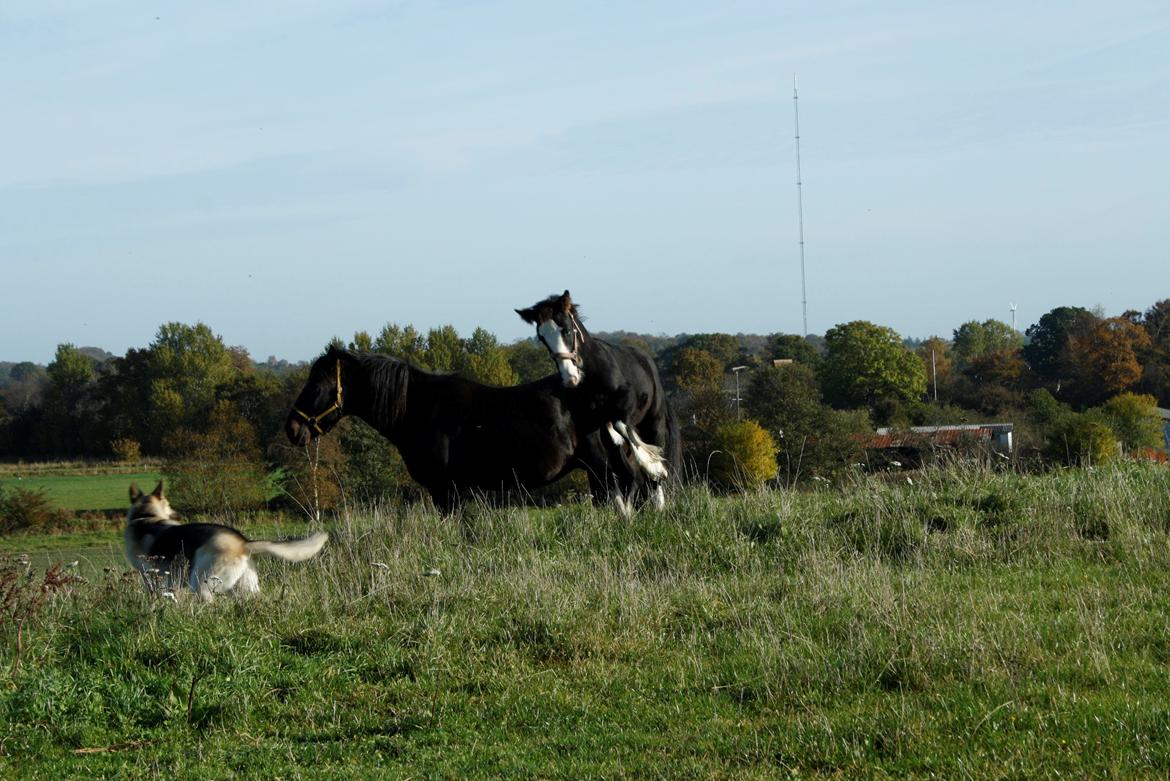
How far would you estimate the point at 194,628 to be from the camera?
24.3ft

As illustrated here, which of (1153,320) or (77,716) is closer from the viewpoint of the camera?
(77,716)

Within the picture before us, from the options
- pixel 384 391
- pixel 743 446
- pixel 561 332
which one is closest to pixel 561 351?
pixel 561 332

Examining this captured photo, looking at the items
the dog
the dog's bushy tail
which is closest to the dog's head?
the dog

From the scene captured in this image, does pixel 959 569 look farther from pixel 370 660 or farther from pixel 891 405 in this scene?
pixel 891 405

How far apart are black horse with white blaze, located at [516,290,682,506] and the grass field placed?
1.43 m

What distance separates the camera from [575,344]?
10883 mm

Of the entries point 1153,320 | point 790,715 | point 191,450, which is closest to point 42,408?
point 191,450

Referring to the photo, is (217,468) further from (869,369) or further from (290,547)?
A: (869,369)

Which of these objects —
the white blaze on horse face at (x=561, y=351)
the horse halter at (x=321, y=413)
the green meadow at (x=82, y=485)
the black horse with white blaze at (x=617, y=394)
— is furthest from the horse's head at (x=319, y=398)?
the green meadow at (x=82, y=485)

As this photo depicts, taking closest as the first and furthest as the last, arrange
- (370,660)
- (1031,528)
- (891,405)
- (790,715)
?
1. (790,715)
2. (370,660)
3. (1031,528)
4. (891,405)

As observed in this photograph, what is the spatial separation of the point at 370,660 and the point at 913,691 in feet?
10.3

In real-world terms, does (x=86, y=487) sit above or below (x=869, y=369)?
below

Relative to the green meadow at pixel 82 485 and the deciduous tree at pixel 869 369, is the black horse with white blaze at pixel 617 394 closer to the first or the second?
the green meadow at pixel 82 485

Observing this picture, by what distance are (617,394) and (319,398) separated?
2.87 meters
